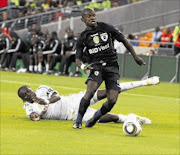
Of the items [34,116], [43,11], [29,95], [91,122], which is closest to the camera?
[91,122]

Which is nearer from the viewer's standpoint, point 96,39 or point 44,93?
point 96,39

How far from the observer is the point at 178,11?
3816 cm

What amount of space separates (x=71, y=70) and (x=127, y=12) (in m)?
7.39

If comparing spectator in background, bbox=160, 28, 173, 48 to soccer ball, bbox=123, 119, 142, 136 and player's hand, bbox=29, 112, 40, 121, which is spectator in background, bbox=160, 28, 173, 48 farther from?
soccer ball, bbox=123, 119, 142, 136

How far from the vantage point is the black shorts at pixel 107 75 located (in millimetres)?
11891

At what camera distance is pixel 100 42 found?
39.2ft

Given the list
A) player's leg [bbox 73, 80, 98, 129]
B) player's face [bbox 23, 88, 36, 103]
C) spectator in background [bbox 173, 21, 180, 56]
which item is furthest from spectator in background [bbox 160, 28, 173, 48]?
player's leg [bbox 73, 80, 98, 129]

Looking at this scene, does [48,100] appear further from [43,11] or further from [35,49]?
[43,11]

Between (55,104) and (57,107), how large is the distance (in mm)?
101

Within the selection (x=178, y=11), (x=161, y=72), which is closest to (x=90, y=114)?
(x=161, y=72)

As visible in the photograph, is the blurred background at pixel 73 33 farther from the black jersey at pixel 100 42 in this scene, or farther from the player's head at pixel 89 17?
the player's head at pixel 89 17

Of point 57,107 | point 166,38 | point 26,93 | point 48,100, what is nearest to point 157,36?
point 166,38

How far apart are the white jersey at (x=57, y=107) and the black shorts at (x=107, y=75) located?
952 mm

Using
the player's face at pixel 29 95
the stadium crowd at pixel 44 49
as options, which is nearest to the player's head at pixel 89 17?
the player's face at pixel 29 95
